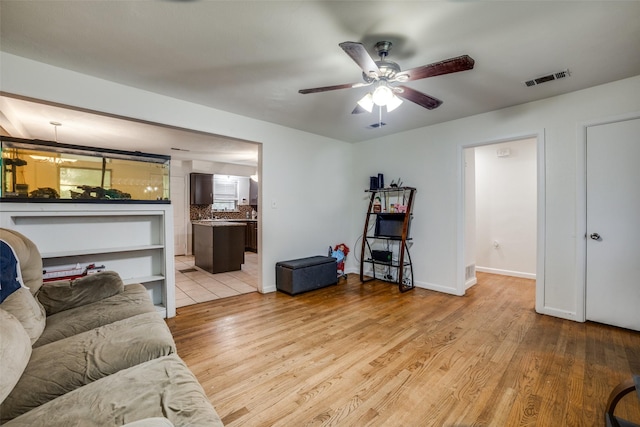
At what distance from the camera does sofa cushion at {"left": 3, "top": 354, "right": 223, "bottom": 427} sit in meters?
0.94

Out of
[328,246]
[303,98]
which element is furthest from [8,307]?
[328,246]

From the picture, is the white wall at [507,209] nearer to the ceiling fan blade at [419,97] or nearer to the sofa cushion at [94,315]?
the ceiling fan blade at [419,97]

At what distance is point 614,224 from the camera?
2.69 meters

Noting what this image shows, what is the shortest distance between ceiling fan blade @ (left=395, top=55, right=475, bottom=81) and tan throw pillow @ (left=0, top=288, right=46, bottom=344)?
268 cm

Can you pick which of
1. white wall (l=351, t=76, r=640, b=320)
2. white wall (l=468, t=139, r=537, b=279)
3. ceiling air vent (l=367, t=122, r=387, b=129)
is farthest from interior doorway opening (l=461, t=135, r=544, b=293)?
ceiling air vent (l=367, t=122, r=387, b=129)

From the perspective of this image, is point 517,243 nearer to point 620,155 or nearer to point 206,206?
point 620,155

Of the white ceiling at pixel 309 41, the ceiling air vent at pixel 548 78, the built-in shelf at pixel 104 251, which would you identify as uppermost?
the white ceiling at pixel 309 41

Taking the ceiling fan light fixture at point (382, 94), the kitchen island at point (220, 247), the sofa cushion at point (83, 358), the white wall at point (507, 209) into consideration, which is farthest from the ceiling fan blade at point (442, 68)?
the kitchen island at point (220, 247)

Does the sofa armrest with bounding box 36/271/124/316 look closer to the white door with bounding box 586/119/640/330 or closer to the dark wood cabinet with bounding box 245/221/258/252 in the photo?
the white door with bounding box 586/119/640/330

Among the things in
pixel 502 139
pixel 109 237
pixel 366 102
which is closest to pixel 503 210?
pixel 502 139

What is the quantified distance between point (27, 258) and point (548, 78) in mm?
4487

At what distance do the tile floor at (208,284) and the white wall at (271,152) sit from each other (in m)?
0.55

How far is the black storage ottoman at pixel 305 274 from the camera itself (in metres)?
3.71

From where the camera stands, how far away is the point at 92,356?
133cm
